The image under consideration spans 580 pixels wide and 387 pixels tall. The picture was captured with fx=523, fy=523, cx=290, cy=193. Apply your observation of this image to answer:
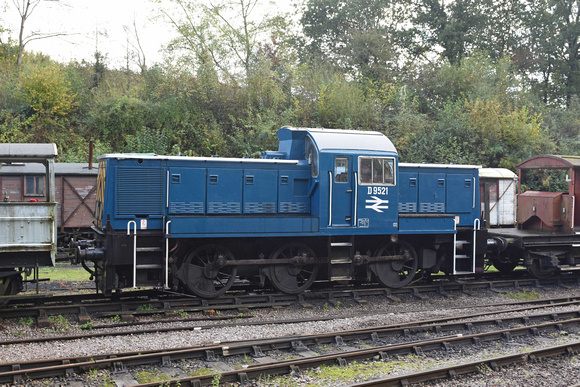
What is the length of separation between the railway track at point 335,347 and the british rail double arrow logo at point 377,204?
9.38 ft


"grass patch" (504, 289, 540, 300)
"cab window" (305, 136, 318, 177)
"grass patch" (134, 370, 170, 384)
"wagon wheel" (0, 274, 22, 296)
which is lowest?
"grass patch" (134, 370, 170, 384)

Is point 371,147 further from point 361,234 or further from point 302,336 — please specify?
point 302,336

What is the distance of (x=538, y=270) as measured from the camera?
14203mm

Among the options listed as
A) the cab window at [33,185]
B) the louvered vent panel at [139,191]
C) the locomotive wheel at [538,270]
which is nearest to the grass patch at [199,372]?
the louvered vent panel at [139,191]

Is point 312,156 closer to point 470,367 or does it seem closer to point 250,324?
point 250,324

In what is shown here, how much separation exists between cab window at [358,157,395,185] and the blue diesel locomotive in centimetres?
2

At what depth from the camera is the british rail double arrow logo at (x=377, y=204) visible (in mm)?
11445

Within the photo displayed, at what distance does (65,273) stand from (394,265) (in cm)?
949

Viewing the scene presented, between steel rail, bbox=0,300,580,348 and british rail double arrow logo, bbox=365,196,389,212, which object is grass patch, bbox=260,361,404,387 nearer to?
steel rail, bbox=0,300,580,348

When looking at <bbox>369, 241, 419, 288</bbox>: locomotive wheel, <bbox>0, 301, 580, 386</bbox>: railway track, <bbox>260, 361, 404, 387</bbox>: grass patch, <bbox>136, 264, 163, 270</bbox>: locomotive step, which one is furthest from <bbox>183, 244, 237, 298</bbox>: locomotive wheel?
<bbox>260, 361, 404, 387</bbox>: grass patch

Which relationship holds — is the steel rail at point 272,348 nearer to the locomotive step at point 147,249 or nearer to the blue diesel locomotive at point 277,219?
the blue diesel locomotive at point 277,219

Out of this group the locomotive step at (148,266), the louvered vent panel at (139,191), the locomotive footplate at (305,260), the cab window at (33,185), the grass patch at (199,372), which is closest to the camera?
the grass patch at (199,372)

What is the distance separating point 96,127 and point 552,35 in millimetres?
30784

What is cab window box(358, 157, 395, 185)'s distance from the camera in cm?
1135
